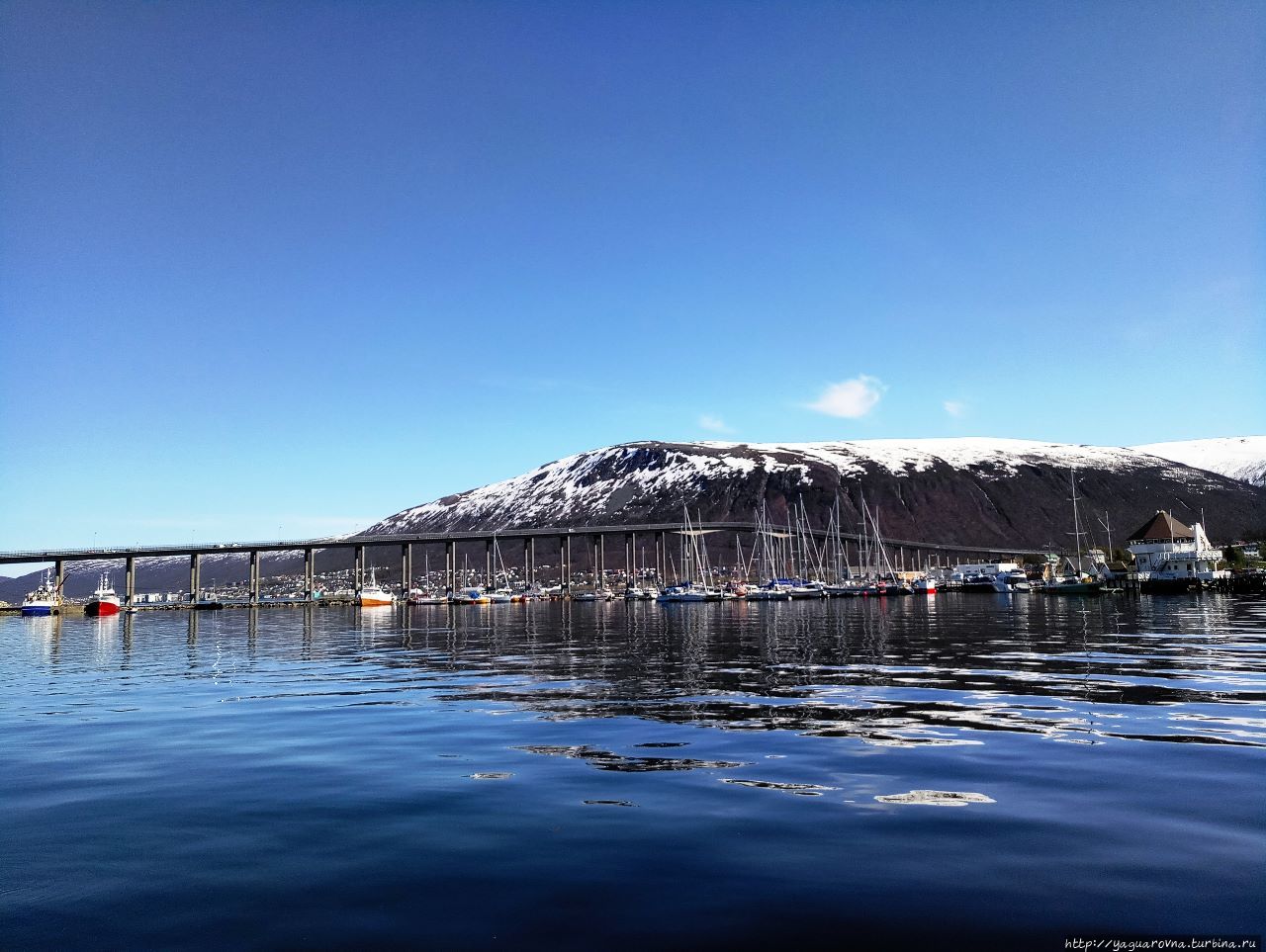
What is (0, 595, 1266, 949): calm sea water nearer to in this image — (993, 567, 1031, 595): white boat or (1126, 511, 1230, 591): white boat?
(1126, 511, 1230, 591): white boat

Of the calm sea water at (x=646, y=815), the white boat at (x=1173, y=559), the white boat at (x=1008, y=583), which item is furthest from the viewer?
the white boat at (x=1008, y=583)

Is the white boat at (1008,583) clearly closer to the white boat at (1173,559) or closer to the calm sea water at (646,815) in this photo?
the white boat at (1173,559)

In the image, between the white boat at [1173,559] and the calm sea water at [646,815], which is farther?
the white boat at [1173,559]

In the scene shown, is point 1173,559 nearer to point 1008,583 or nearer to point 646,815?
point 1008,583

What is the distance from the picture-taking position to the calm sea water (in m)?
8.69

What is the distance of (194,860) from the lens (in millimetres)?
11195

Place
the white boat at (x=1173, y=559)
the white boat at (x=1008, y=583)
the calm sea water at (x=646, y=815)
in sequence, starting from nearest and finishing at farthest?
the calm sea water at (x=646, y=815)
the white boat at (x=1173, y=559)
the white boat at (x=1008, y=583)

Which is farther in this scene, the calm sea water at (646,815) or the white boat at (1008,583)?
the white boat at (1008,583)

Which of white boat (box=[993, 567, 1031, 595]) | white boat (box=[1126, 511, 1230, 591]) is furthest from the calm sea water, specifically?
white boat (box=[993, 567, 1031, 595])

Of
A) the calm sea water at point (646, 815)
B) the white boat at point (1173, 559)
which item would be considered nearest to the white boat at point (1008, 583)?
the white boat at point (1173, 559)

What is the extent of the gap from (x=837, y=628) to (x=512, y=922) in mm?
62992

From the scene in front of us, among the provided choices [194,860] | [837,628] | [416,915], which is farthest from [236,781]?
[837,628]

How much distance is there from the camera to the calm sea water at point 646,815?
8.69m

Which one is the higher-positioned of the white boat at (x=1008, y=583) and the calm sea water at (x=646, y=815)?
the calm sea water at (x=646, y=815)
